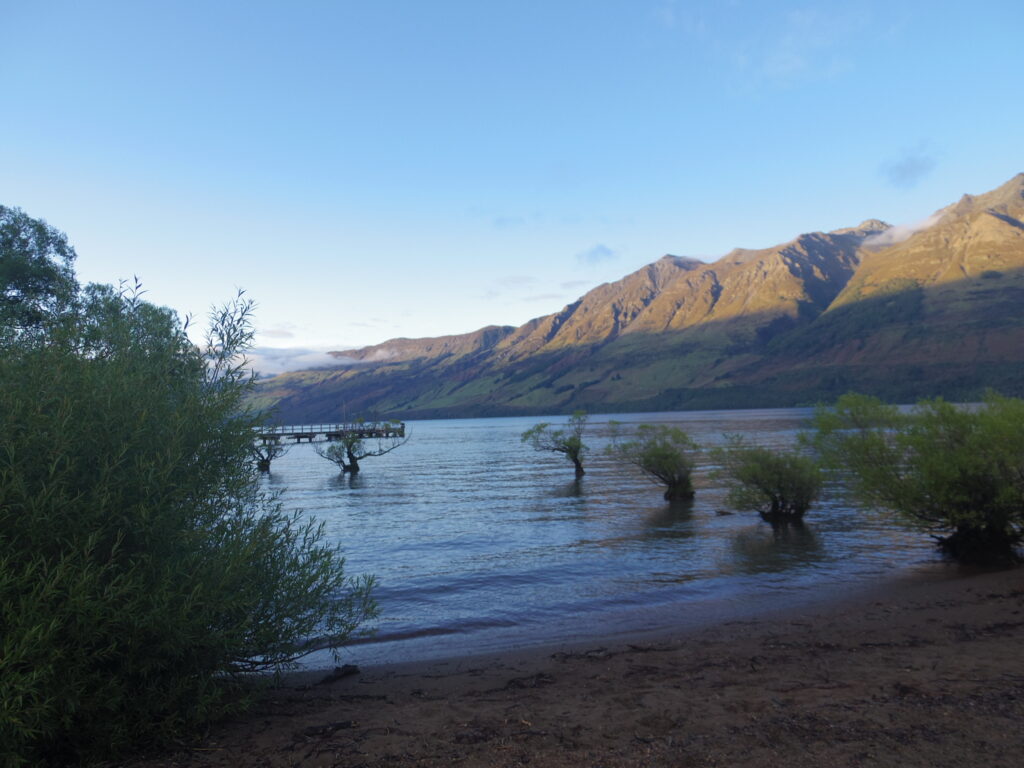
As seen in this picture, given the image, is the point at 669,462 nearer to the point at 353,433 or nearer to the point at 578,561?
the point at 578,561

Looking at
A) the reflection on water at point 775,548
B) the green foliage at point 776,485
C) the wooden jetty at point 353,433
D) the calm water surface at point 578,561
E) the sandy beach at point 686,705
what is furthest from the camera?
the wooden jetty at point 353,433

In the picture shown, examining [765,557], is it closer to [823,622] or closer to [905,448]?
[905,448]

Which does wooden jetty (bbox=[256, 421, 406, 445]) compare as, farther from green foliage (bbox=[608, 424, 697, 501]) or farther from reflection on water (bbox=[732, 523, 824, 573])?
reflection on water (bbox=[732, 523, 824, 573])

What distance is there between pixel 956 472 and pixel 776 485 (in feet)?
37.2

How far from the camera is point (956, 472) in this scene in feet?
59.3

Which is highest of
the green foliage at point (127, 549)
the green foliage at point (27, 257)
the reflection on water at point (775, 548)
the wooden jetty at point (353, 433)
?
the green foliage at point (27, 257)

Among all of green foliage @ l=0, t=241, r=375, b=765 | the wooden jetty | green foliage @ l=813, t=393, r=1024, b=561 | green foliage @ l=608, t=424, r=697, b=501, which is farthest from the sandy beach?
the wooden jetty

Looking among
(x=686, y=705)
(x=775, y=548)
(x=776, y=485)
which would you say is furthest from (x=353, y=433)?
(x=686, y=705)

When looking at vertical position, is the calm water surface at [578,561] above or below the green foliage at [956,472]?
below

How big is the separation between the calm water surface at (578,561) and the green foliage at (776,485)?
0.96 meters

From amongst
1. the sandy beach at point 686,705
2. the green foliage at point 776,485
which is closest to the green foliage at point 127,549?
the sandy beach at point 686,705

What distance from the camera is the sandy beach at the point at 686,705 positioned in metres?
7.22

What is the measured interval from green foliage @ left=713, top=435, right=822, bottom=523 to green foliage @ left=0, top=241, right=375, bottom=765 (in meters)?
24.5

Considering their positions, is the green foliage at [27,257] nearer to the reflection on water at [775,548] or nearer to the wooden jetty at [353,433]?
the reflection on water at [775,548]
